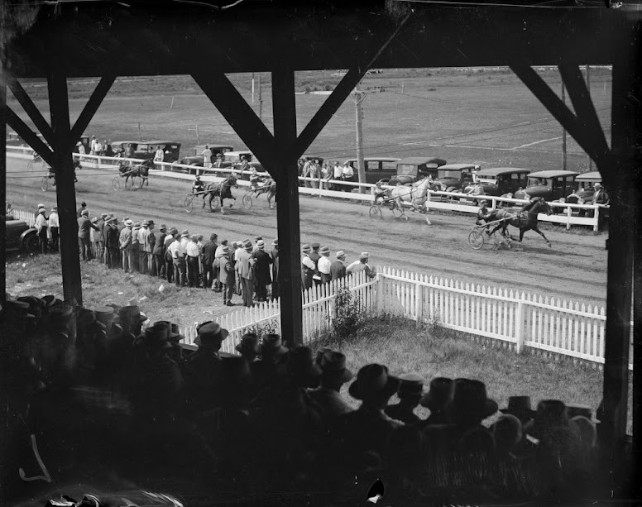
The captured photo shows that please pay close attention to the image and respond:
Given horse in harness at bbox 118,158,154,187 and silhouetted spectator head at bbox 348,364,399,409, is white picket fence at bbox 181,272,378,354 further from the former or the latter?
horse in harness at bbox 118,158,154,187

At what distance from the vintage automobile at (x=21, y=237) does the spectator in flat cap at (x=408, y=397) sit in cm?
394

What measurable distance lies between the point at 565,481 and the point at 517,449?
0.35 meters

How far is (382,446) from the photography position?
17.0 feet

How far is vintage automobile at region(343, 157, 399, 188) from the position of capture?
9361 mm

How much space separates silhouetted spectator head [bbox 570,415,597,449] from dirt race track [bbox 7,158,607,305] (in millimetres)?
2902

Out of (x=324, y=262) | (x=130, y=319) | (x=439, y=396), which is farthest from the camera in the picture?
(x=324, y=262)

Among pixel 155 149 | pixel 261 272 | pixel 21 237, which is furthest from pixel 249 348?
pixel 155 149

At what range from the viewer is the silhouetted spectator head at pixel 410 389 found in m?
5.03

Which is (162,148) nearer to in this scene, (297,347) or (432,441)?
(297,347)

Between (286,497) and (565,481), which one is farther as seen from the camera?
(286,497)

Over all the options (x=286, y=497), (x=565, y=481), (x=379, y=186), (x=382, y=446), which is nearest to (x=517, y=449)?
(x=565, y=481)

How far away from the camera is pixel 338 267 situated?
9.49 meters

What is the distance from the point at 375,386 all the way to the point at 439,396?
15.5 inches

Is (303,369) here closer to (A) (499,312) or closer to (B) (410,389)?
(B) (410,389)
